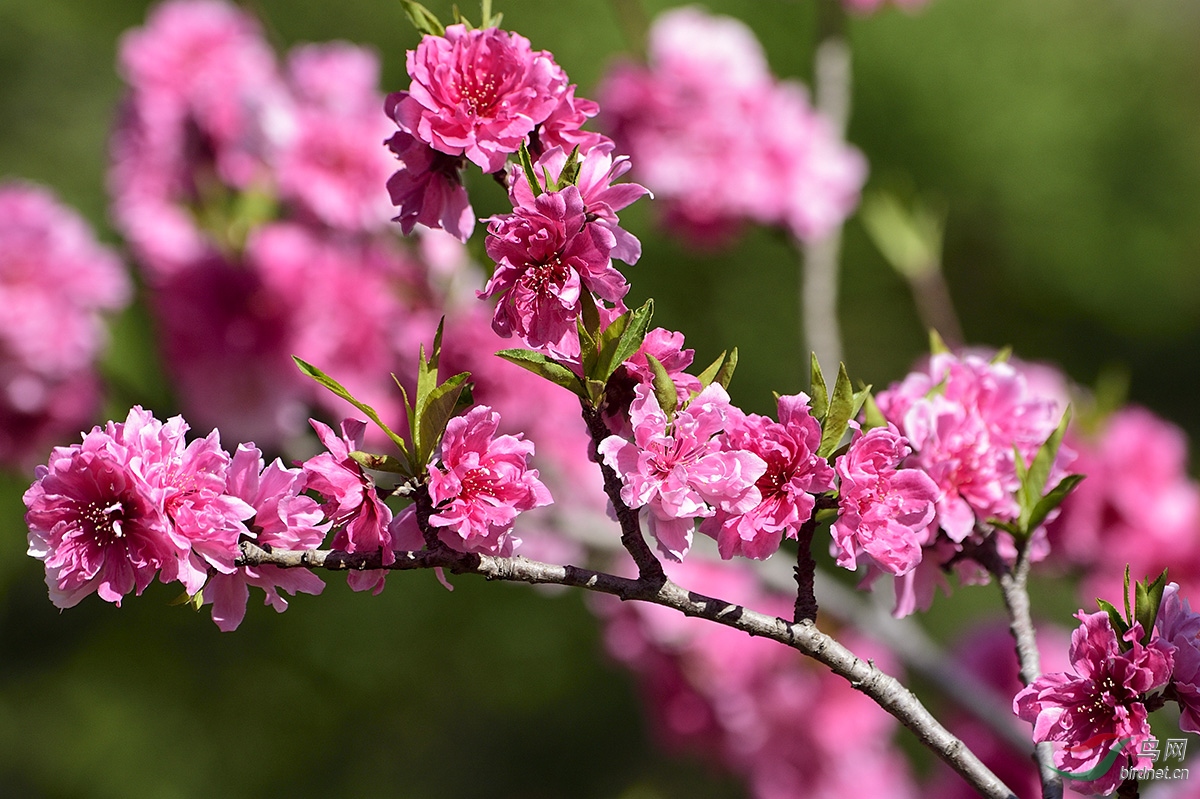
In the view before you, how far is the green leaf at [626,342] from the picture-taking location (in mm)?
738

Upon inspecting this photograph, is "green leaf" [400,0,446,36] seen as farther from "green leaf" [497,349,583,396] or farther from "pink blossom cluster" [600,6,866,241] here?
"pink blossom cluster" [600,6,866,241]

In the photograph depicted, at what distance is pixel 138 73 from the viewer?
85.6 inches

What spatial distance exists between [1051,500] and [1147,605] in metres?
0.14

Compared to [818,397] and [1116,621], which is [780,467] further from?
[1116,621]

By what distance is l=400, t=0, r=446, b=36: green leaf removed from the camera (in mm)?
856

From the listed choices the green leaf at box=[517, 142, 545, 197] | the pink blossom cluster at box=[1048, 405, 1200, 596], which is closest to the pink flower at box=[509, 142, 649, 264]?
the green leaf at box=[517, 142, 545, 197]

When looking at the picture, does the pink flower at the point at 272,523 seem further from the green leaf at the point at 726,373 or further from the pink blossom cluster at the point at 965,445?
the pink blossom cluster at the point at 965,445

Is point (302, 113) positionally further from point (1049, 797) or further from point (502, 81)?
point (1049, 797)

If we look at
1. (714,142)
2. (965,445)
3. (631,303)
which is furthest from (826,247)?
(631,303)

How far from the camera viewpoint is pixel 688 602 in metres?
0.75

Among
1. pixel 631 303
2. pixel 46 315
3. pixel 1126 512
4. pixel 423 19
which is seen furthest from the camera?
pixel 631 303

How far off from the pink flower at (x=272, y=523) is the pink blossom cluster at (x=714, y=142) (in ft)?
4.88

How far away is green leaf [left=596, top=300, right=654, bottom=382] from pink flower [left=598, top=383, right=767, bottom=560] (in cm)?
3

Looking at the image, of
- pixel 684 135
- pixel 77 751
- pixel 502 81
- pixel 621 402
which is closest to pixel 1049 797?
pixel 621 402
